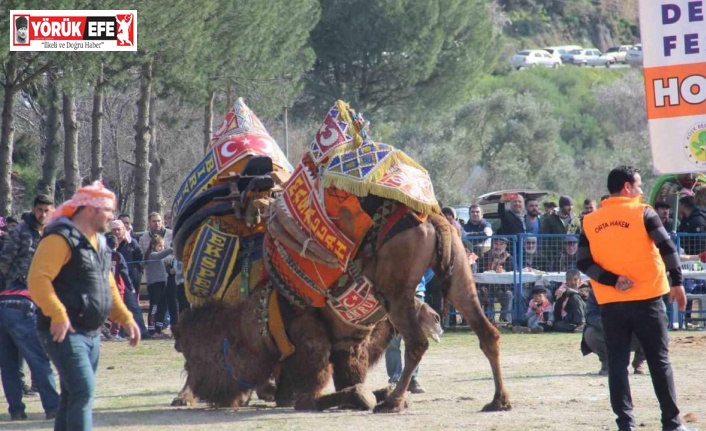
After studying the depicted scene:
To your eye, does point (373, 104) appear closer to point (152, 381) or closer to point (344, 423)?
point (152, 381)

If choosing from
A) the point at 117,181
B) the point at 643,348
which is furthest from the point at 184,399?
the point at 117,181

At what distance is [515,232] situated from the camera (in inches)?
747

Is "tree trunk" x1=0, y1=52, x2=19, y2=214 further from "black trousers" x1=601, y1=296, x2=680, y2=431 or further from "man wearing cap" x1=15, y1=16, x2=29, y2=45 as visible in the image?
"black trousers" x1=601, y1=296, x2=680, y2=431

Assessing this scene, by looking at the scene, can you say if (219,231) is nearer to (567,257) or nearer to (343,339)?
(343,339)

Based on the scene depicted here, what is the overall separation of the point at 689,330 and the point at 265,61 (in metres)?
13.4

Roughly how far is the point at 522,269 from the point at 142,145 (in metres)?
10.6

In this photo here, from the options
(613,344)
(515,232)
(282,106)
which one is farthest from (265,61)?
(613,344)

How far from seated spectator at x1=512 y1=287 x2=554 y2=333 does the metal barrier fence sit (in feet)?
0.75

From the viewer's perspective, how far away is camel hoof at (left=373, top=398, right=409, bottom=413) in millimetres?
9789

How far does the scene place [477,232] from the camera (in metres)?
18.8

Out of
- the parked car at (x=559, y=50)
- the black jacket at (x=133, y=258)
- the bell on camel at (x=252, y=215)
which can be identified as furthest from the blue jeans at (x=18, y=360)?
the parked car at (x=559, y=50)

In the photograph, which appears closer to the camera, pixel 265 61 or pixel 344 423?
pixel 344 423

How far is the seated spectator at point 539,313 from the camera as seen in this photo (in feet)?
57.3

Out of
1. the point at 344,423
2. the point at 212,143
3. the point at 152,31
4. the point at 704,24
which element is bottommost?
the point at 344,423
